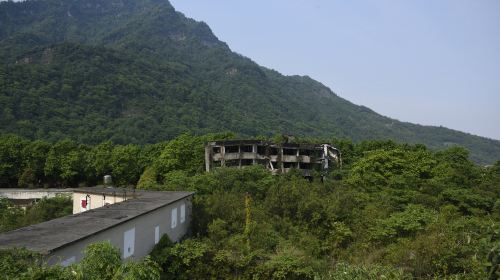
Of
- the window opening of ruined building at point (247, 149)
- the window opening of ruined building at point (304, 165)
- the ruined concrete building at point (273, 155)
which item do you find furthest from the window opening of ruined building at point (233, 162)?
the window opening of ruined building at point (304, 165)

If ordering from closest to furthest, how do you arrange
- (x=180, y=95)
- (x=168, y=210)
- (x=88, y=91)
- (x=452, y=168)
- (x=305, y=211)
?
(x=168, y=210), (x=305, y=211), (x=452, y=168), (x=88, y=91), (x=180, y=95)

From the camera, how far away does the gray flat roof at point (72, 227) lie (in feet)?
34.2

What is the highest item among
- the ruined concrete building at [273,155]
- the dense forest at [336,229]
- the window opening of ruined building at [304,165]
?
the ruined concrete building at [273,155]

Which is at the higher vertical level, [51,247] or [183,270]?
[51,247]

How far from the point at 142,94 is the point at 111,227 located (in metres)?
92.0

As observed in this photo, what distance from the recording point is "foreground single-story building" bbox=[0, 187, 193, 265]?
35.0ft

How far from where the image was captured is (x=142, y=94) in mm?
101000

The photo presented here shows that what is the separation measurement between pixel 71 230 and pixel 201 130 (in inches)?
3173

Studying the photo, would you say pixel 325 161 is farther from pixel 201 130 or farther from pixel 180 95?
pixel 180 95

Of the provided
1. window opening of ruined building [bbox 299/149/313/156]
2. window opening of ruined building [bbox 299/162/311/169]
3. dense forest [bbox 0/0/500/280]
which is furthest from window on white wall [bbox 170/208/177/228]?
window opening of ruined building [bbox 299/162/311/169]

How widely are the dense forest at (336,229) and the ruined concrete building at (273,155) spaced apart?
863 centimetres

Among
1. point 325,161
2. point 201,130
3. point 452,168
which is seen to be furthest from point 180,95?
point 452,168

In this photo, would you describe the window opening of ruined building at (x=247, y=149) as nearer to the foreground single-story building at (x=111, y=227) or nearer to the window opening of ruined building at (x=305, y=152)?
the window opening of ruined building at (x=305, y=152)

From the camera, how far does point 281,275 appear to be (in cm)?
1717
